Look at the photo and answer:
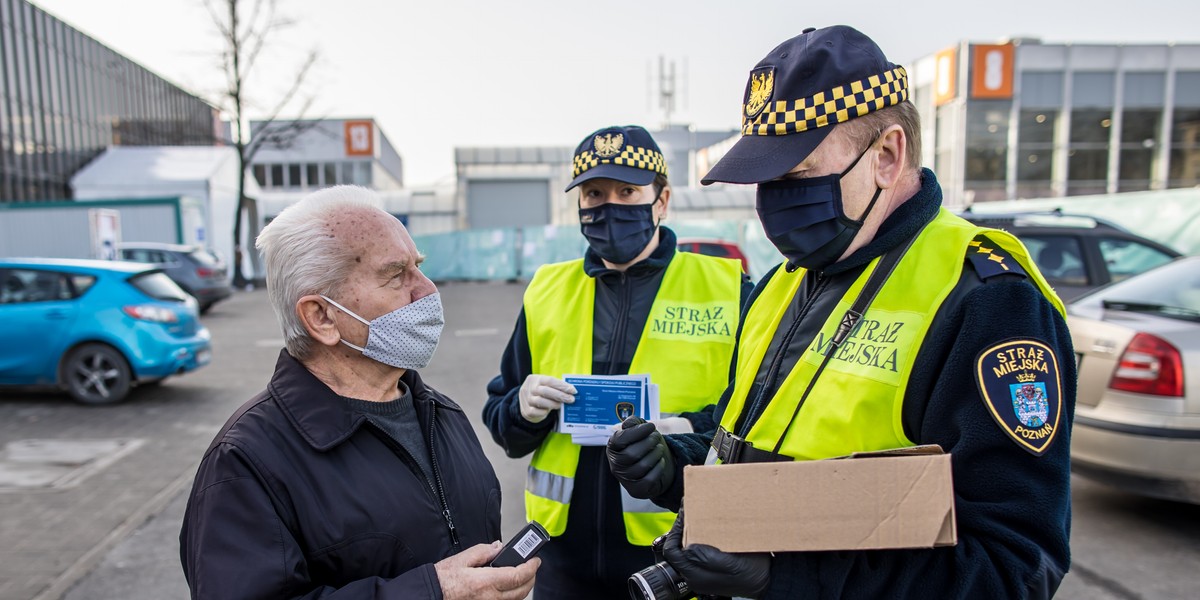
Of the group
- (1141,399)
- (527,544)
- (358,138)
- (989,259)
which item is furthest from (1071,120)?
(358,138)

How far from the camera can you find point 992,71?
97.2 ft

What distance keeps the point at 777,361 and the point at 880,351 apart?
0.26 metres

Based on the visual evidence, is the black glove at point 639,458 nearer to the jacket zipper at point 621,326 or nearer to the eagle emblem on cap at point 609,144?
the jacket zipper at point 621,326

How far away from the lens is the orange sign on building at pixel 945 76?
3041 cm

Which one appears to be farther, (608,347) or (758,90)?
(608,347)

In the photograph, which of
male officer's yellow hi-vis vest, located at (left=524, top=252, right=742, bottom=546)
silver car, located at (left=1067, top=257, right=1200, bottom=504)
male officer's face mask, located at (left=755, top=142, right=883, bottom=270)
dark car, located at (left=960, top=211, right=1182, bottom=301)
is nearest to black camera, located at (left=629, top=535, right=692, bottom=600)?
male officer's face mask, located at (left=755, top=142, right=883, bottom=270)

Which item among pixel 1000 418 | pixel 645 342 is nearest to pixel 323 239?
pixel 645 342

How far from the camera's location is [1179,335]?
3.99 meters

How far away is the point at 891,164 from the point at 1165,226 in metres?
13.9

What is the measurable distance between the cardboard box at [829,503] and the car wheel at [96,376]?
9217 millimetres

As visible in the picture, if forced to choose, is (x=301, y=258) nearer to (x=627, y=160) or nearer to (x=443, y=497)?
(x=443, y=497)

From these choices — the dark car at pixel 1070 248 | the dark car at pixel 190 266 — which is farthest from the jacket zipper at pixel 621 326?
the dark car at pixel 190 266

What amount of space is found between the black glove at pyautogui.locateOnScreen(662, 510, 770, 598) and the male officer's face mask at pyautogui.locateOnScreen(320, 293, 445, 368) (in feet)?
2.98

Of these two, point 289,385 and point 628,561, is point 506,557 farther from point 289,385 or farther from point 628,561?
point 628,561
